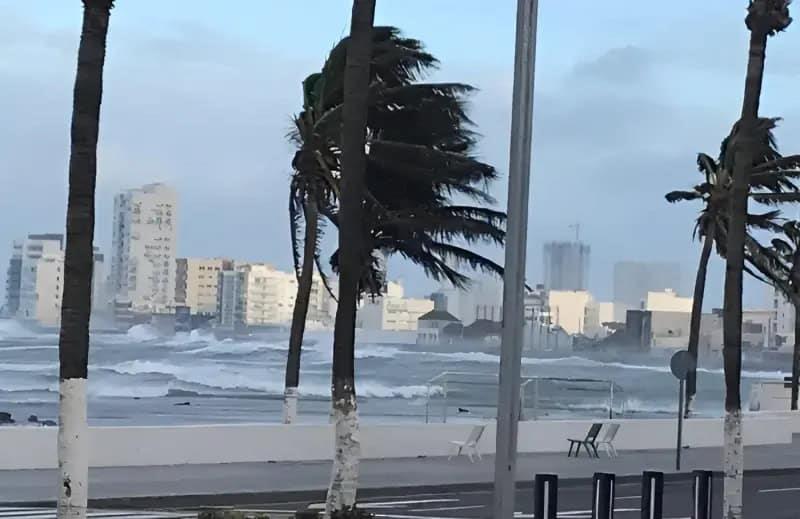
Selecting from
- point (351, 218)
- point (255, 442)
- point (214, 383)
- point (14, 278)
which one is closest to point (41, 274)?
point (14, 278)

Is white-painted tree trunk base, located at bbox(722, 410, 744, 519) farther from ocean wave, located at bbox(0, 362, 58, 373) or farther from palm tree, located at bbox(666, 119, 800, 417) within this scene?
ocean wave, located at bbox(0, 362, 58, 373)

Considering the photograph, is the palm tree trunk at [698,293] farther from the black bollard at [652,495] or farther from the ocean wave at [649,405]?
the ocean wave at [649,405]

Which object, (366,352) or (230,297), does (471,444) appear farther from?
(366,352)

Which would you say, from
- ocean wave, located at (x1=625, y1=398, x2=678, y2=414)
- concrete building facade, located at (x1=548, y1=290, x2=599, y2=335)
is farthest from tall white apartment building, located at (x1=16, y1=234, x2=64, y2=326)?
ocean wave, located at (x1=625, y1=398, x2=678, y2=414)

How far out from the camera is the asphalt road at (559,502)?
749 inches

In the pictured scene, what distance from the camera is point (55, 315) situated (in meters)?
71.3

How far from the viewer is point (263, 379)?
261 feet

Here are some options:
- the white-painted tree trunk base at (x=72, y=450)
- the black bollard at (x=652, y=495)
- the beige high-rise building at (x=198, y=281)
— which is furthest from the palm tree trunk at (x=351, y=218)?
the beige high-rise building at (x=198, y=281)

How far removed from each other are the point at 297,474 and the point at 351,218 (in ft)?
29.8

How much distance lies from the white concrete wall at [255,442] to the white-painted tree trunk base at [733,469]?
415 inches

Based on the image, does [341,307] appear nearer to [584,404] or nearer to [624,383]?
[584,404]

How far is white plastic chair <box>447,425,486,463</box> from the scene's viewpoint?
2716 cm

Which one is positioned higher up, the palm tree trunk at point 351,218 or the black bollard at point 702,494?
the palm tree trunk at point 351,218

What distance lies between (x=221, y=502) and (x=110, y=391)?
52580mm
